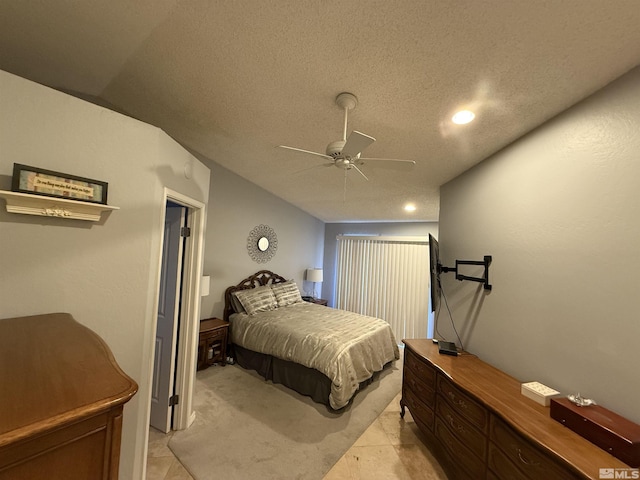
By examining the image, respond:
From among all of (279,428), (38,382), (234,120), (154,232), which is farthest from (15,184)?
(279,428)

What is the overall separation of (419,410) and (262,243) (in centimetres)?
334

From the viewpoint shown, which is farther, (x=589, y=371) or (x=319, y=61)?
(x=319, y=61)

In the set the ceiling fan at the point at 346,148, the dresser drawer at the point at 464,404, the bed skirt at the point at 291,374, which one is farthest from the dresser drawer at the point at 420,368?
the ceiling fan at the point at 346,148

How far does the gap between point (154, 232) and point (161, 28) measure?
1.21m

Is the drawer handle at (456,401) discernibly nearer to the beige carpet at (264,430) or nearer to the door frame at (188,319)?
the beige carpet at (264,430)

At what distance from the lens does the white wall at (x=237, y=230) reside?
3818 mm

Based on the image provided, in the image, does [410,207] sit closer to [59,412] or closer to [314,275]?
[314,275]

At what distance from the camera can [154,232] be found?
68.1 inches

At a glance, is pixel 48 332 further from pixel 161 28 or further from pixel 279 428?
pixel 279 428

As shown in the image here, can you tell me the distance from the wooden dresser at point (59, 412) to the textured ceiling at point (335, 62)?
168cm

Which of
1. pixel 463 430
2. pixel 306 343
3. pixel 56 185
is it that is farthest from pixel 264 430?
pixel 56 185

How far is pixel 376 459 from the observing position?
2.12m
